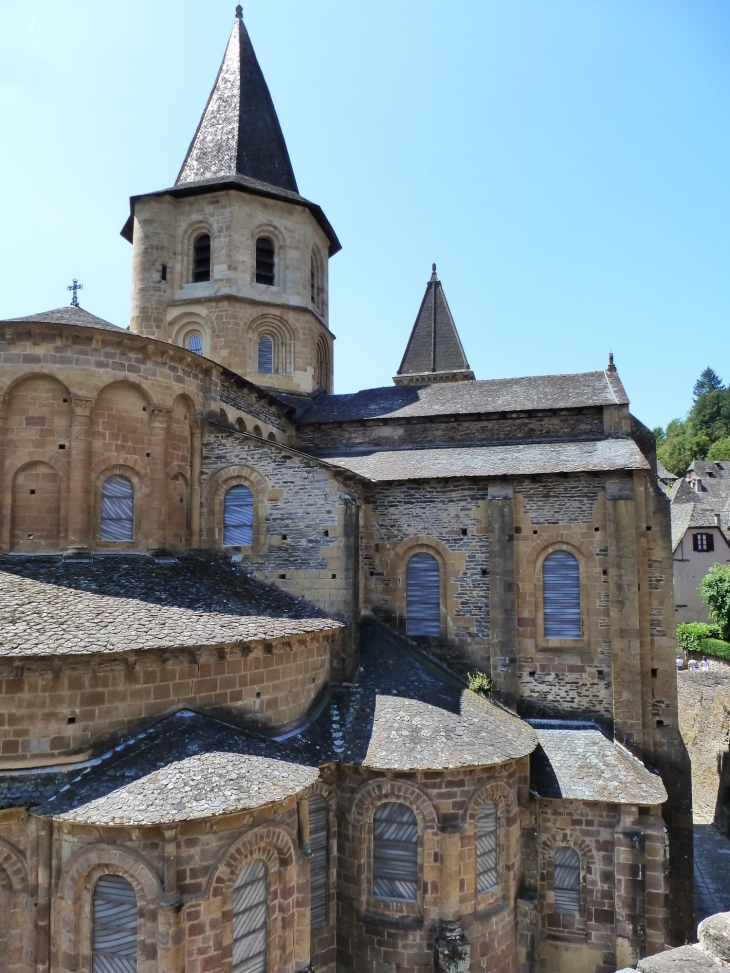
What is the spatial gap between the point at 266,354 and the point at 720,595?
24.3 m

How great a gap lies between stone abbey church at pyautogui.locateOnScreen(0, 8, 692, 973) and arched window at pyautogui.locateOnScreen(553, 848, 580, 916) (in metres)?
0.05

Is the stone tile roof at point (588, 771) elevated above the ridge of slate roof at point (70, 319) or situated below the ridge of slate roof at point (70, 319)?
below

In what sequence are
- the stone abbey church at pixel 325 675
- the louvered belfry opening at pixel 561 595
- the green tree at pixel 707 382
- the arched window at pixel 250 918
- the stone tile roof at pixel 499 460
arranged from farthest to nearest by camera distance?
the green tree at pixel 707 382 → the stone tile roof at pixel 499 460 → the louvered belfry opening at pixel 561 595 → the arched window at pixel 250 918 → the stone abbey church at pixel 325 675

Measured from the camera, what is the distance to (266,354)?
21.5m

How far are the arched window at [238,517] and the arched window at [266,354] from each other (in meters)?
7.18

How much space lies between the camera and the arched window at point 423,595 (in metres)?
16.6

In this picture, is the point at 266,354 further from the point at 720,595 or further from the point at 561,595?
the point at 720,595

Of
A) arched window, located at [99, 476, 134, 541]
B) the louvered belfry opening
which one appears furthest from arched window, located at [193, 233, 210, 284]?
the louvered belfry opening

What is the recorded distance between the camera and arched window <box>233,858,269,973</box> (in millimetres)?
9547

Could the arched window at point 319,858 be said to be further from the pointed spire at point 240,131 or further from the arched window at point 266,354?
the pointed spire at point 240,131

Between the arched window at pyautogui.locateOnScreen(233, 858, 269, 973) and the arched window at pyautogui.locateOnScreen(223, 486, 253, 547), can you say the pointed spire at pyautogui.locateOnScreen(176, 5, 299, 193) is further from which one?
the arched window at pyautogui.locateOnScreen(233, 858, 269, 973)

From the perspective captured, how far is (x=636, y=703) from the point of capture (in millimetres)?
15008

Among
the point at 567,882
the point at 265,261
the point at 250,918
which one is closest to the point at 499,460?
the point at 567,882

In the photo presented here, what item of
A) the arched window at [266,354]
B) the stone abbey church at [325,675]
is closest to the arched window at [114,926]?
the stone abbey church at [325,675]
